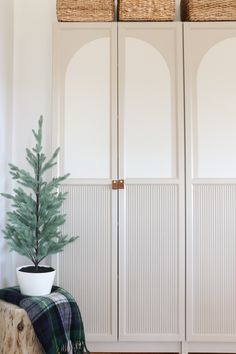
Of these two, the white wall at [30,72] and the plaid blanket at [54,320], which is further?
the white wall at [30,72]

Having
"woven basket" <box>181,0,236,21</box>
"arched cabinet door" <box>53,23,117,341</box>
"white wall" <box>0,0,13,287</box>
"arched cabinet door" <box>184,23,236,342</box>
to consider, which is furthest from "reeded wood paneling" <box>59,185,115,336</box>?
"woven basket" <box>181,0,236,21</box>

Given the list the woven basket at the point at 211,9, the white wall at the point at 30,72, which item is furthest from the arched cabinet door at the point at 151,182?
the white wall at the point at 30,72

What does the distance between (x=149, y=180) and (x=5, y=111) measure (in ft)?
3.49

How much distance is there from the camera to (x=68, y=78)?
2.07 metres

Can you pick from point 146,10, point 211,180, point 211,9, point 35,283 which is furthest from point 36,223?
point 211,9

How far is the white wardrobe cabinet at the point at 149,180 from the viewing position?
2004mm

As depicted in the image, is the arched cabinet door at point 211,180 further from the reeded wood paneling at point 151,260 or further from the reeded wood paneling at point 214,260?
the reeded wood paneling at point 151,260

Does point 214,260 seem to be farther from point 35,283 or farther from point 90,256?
point 35,283

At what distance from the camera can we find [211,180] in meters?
2.02

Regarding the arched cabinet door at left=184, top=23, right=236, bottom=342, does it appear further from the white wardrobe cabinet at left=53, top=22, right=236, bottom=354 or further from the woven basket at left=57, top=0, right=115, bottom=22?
the woven basket at left=57, top=0, right=115, bottom=22

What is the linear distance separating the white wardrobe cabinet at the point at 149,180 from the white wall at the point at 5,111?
1.21 feet

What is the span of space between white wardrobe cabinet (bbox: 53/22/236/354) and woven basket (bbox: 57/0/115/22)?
0.07 metres

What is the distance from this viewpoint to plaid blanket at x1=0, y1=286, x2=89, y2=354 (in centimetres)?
159

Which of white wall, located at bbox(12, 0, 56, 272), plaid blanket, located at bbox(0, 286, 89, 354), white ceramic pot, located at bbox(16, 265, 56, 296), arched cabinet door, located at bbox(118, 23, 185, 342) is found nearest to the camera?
plaid blanket, located at bbox(0, 286, 89, 354)
